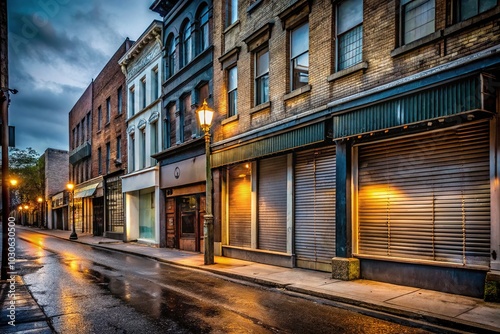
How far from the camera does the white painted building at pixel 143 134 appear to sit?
21.2 meters

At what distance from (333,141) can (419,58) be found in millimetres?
2894

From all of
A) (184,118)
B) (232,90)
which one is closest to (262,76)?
(232,90)

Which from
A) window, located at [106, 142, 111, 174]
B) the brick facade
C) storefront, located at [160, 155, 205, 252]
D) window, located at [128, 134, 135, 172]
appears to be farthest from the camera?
window, located at [106, 142, 111, 174]

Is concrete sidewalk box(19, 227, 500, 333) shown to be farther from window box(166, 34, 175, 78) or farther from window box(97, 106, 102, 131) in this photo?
window box(97, 106, 102, 131)

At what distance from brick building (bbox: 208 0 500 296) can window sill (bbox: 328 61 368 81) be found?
3 cm

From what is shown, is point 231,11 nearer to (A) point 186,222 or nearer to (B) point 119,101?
(A) point 186,222

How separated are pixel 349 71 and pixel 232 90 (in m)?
6.28

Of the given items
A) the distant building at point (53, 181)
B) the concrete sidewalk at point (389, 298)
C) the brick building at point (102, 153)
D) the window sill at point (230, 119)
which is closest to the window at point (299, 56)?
the window sill at point (230, 119)

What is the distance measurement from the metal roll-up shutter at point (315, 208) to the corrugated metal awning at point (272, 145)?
1.97ft

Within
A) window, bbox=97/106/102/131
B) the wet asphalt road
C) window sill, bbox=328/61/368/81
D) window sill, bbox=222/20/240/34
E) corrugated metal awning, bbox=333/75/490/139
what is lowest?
the wet asphalt road

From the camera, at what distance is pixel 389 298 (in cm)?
735

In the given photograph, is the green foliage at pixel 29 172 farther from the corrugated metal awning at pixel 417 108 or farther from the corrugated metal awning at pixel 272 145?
the corrugated metal awning at pixel 417 108

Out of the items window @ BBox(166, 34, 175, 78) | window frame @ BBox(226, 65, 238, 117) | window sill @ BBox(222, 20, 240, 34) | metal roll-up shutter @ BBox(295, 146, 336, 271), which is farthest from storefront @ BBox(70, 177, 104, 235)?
metal roll-up shutter @ BBox(295, 146, 336, 271)

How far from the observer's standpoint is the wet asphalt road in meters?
5.92
